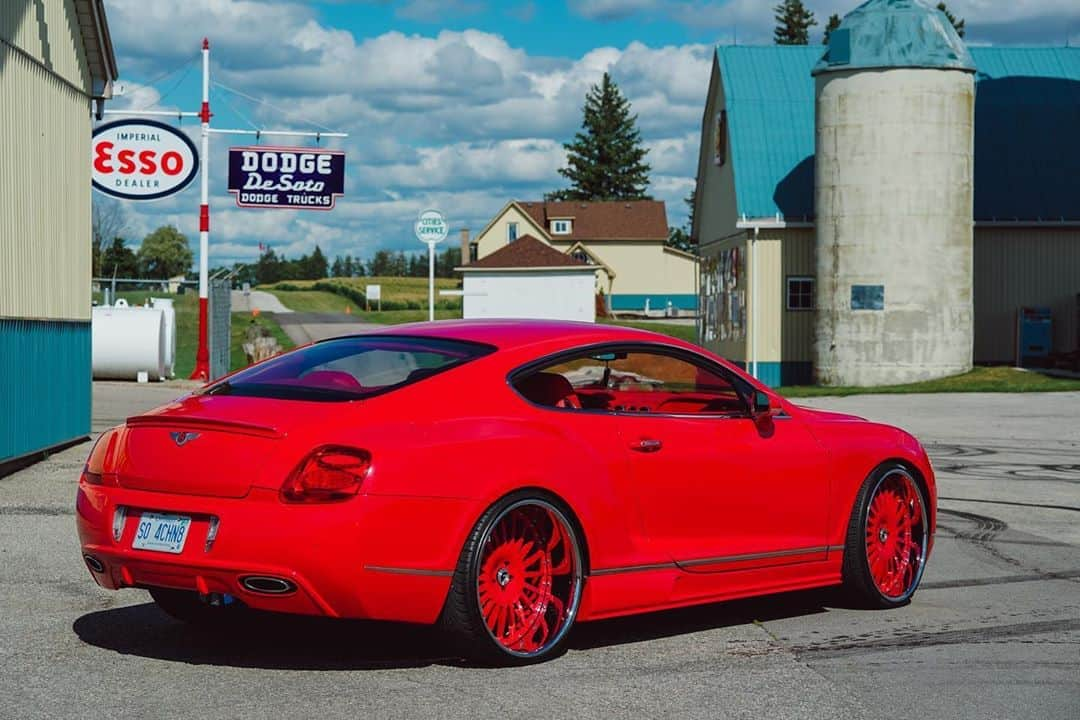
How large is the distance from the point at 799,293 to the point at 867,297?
11.7 ft

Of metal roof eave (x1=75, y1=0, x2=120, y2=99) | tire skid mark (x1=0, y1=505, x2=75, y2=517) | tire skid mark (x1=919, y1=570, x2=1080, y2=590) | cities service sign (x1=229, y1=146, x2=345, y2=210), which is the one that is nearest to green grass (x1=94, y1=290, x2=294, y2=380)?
cities service sign (x1=229, y1=146, x2=345, y2=210)

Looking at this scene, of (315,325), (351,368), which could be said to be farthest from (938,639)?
(315,325)

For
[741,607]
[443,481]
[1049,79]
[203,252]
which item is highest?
[1049,79]

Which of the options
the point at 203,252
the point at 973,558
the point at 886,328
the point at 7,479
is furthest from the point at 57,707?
the point at 886,328

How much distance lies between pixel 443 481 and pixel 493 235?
332ft

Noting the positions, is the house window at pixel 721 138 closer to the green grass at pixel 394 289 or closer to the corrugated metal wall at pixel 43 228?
the corrugated metal wall at pixel 43 228

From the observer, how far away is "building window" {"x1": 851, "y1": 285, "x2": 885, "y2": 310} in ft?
126

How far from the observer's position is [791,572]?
26.7 ft

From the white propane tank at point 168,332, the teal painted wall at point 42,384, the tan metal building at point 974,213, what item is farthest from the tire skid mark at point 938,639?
the tan metal building at point 974,213

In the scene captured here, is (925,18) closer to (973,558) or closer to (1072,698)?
(973,558)

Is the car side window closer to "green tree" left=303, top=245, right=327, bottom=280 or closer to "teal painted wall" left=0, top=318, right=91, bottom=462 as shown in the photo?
"teal painted wall" left=0, top=318, right=91, bottom=462

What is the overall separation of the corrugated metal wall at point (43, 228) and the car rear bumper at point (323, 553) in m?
9.02

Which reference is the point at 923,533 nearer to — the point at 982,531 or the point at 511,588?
the point at 511,588

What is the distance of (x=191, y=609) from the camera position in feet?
24.8
